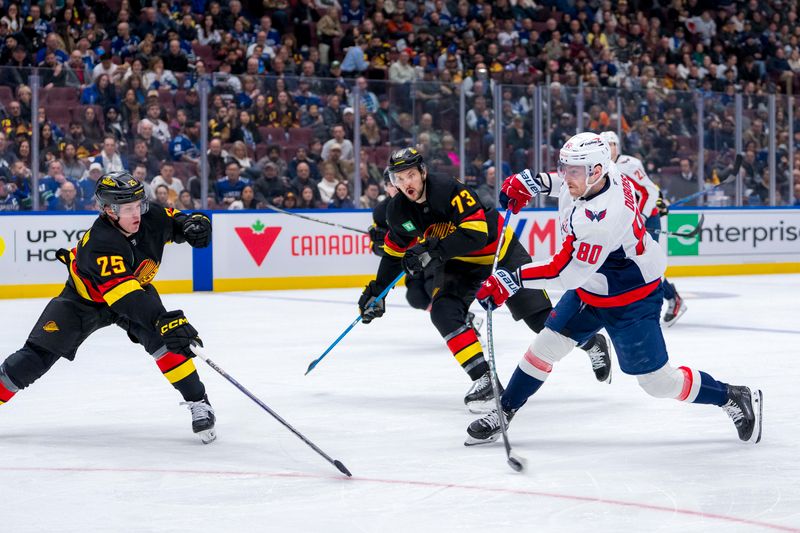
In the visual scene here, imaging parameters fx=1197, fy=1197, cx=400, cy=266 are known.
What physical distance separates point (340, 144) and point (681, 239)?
12.5ft

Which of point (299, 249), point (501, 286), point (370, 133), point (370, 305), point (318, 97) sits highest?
point (318, 97)

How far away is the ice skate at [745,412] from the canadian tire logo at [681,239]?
8.54 m

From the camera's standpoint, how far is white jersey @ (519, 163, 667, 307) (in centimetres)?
367

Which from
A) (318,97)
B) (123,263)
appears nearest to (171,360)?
(123,263)

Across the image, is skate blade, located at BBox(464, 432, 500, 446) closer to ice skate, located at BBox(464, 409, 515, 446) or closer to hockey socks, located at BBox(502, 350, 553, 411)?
ice skate, located at BBox(464, 409, 515, 446)

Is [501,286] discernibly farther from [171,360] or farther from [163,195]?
[163,195]

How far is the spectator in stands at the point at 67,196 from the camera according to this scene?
9.91 metres

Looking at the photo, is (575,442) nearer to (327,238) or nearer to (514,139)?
(327,238)

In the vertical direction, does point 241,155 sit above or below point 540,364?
above

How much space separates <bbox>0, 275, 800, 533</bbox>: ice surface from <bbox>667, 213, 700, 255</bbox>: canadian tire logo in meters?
5.65

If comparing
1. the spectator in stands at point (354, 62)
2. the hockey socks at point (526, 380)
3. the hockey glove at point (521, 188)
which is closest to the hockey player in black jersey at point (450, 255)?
the hockey glove at point (521, 188)

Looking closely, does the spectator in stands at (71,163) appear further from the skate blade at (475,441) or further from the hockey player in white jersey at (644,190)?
the skate blade at (475,441)

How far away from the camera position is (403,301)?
9695 mm

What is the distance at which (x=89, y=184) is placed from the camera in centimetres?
995
